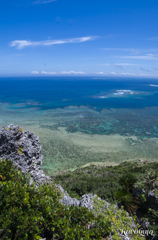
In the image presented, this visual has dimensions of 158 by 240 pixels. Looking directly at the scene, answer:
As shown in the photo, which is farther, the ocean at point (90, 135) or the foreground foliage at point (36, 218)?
the ocean at point (90, 135)

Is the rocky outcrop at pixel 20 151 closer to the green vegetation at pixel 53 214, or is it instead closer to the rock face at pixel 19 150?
the rock face at pixel 19 150

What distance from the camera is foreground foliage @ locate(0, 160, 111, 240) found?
5.03 metres

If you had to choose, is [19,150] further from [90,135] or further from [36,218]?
[90,135]

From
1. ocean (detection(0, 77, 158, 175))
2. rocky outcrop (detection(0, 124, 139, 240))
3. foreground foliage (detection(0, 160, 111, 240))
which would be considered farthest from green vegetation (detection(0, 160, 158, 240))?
ocean (detection(0, 77, 158, 175))

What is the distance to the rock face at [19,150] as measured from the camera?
472 inches

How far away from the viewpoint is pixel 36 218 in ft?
17.7

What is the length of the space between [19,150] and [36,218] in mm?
7822

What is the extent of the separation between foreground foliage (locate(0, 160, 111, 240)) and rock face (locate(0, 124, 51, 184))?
183 inches

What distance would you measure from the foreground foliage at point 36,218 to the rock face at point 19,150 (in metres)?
4.64

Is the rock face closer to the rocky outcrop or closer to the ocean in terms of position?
the rocky outcrop

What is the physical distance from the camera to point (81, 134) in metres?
41.3

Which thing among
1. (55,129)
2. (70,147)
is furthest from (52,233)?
(55,129)

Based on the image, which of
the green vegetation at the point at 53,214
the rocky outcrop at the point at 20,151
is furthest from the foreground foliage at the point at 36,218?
the rocky outcrop at the point at 20,151

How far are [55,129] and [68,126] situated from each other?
15.4 ft
